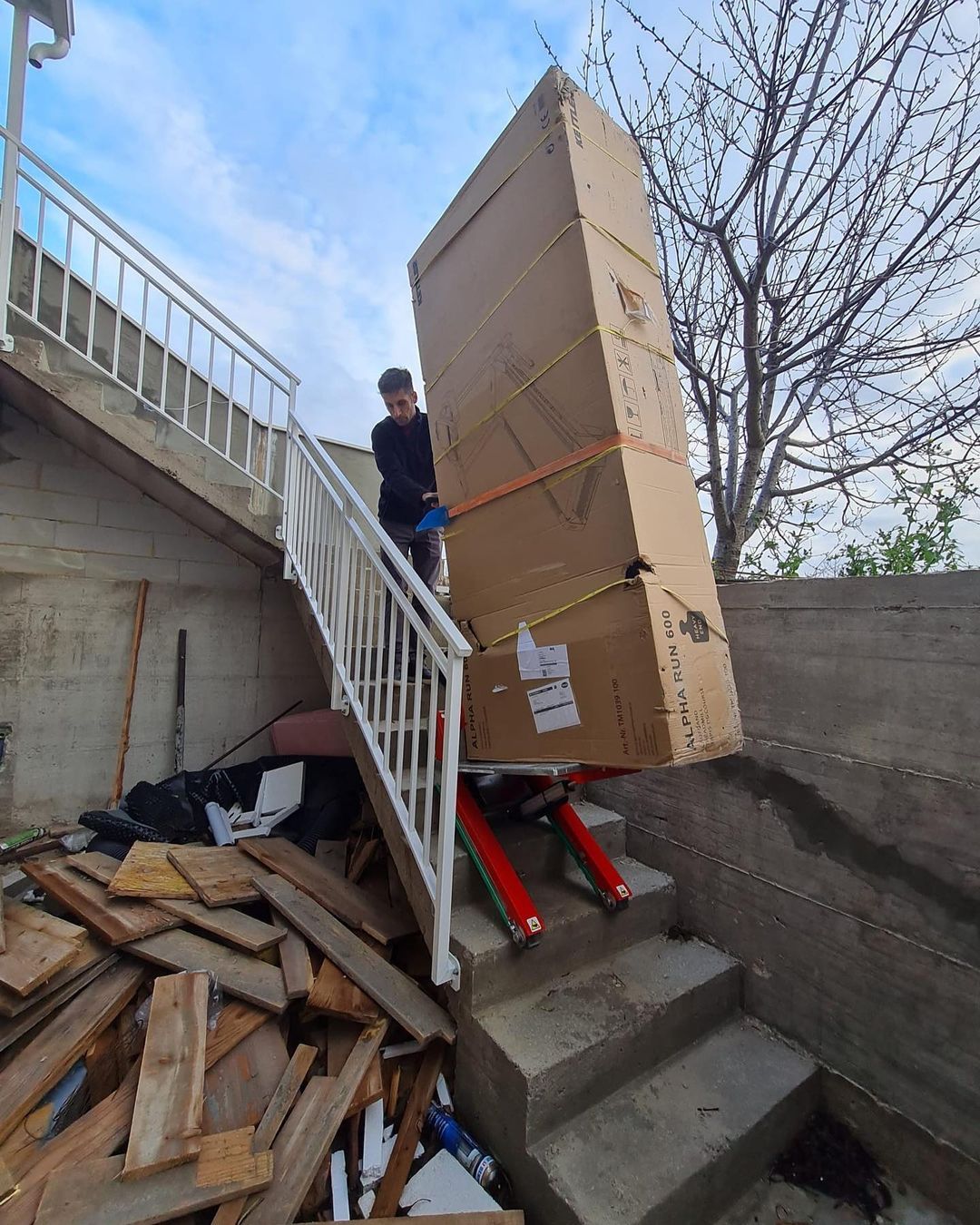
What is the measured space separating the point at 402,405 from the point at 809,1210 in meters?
3.23

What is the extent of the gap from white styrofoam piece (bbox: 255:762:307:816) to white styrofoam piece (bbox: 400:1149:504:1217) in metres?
1.56

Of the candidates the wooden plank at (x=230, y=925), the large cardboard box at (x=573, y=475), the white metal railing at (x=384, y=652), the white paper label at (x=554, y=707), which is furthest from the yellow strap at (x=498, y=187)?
the wooden plank at (x=230, y=925)

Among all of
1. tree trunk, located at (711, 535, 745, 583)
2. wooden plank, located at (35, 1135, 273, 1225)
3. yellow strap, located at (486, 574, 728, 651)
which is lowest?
wooden plank, located at (35, 1135, 273, 1225)

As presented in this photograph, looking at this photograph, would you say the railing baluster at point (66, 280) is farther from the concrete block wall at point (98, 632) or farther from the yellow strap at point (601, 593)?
the yellow strap at point (601, 593)

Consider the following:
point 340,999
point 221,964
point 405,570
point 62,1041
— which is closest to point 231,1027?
point 221,964

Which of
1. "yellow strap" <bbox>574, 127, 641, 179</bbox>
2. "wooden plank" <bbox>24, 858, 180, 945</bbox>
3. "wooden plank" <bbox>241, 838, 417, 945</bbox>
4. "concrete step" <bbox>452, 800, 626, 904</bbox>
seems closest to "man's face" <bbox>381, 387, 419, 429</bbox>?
"yellow strap" <bbox>574, 127, 641, 179</bbox>

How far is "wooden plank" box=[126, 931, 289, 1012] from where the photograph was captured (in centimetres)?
165

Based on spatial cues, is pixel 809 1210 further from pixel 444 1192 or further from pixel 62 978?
pixel 62 978

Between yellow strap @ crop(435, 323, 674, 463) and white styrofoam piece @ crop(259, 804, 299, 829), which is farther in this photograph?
white styrofoam piece @ crop(259, 804, 299, 829)

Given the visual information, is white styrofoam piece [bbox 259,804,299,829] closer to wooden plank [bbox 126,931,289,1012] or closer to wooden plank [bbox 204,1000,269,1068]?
wooden plank [bbox 126,931,289,1012]

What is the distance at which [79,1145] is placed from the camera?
1293mm

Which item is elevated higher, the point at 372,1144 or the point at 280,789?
the point at 280,789

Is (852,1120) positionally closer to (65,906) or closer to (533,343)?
(533,343)

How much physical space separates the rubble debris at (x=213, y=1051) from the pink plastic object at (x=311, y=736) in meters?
0.94
